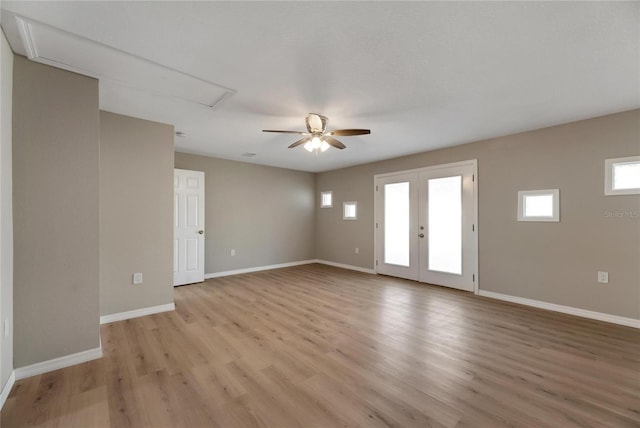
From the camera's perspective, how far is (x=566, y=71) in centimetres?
226

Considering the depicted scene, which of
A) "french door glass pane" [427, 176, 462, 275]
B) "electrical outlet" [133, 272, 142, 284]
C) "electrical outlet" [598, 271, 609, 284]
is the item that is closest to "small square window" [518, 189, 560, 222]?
"electrical outlet" [598, 271, 609, 284]

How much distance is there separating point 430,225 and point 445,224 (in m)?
0.28

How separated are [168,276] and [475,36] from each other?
4.22 m

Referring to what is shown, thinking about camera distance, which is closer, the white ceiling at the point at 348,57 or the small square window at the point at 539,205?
the white ceiling at the point at 348,57

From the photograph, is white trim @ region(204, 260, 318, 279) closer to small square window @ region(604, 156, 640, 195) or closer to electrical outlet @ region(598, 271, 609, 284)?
electrical outlet @ region(598, 271, 609, 284)

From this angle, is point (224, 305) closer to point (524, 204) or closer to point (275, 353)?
point (275, 353)

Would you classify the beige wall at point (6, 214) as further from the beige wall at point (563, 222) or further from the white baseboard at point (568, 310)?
the white baseboard at point (568, 310)

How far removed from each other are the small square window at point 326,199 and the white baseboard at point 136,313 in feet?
14.8

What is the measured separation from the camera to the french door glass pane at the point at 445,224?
4629 mm

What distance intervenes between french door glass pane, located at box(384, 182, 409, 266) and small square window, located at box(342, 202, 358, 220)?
89cm

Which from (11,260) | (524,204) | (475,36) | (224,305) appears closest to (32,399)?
(11,260)

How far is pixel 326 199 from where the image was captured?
7332 millimetres

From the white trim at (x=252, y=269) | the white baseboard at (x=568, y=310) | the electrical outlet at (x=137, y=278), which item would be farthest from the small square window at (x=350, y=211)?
the electrical outlet at (x=137, y=278)

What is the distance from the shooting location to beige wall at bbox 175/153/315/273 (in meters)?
5.57
